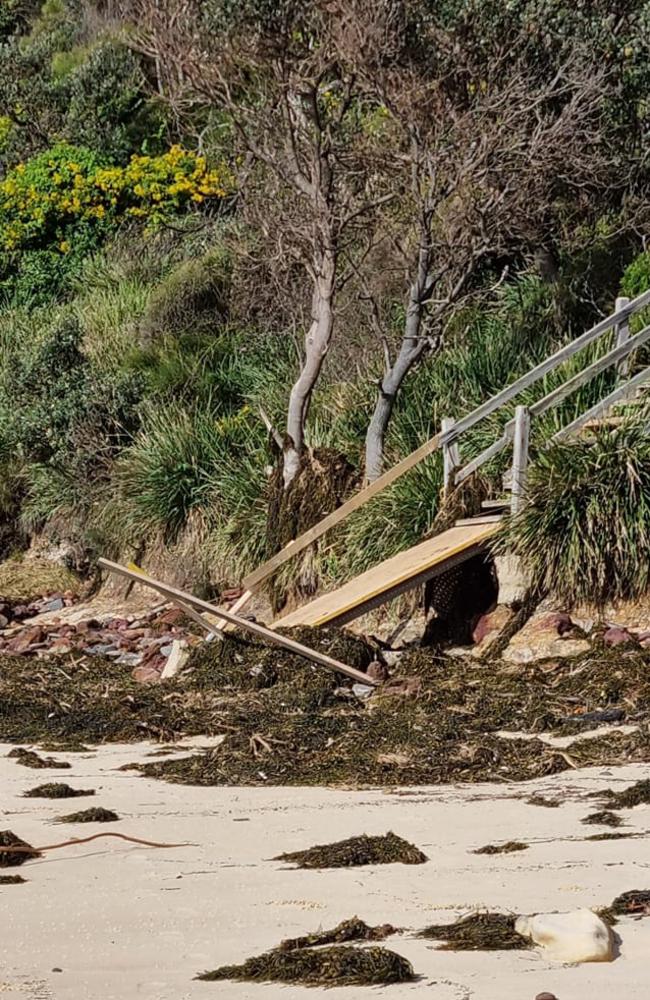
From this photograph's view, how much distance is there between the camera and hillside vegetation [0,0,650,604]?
48.2 ft

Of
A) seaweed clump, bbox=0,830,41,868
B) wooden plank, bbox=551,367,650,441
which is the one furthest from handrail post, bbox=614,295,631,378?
seaweed clump, bbox=0,830,41,868

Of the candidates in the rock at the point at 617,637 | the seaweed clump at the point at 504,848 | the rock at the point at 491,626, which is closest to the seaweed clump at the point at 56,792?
the seaweed clump at the point at 504,848

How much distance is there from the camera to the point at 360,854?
662 cm

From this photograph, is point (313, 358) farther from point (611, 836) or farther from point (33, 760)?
point (611, 836)

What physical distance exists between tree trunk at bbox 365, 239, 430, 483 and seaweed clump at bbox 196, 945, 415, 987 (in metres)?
9.91

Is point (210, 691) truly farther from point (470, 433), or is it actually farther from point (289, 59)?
point (289, 59)

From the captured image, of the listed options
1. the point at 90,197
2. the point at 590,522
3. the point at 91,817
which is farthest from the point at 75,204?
the point at 91,817

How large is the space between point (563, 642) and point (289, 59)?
617 cm

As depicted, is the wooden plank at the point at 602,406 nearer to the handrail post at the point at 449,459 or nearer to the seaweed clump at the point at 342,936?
the handrail post at the point at 449,459

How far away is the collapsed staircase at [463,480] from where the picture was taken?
12.3 metres

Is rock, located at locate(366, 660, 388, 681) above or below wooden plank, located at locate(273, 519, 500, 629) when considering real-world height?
below

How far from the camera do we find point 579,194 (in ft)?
60.2

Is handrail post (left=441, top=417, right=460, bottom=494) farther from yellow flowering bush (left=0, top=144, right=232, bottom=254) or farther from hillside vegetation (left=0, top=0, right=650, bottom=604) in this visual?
yellow flowering bush (left=0, top=144, right=232, bottom=254)

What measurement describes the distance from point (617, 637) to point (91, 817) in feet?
16.5
